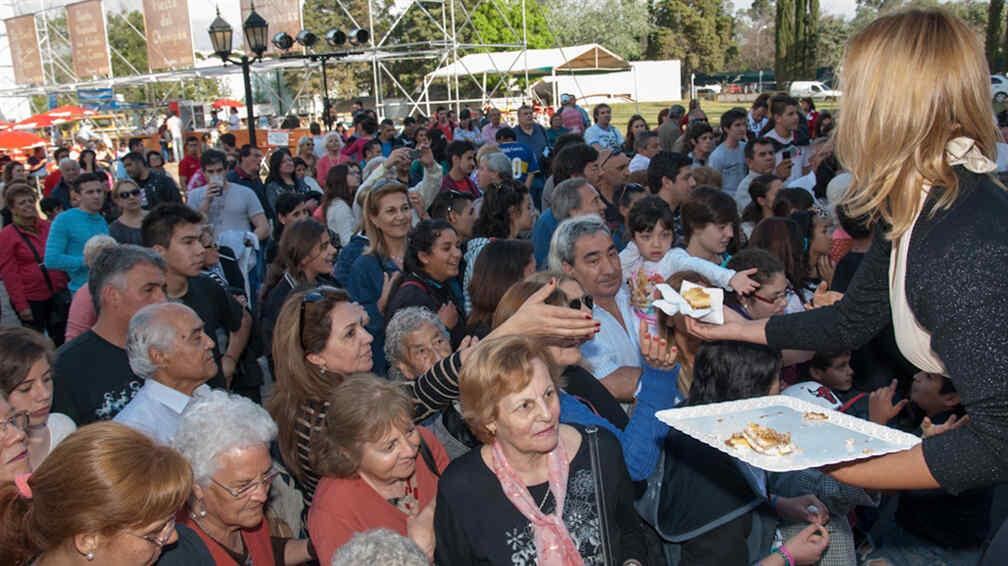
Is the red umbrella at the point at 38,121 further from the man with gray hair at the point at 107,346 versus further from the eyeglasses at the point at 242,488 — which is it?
the eyeglasses at the point at 242,488

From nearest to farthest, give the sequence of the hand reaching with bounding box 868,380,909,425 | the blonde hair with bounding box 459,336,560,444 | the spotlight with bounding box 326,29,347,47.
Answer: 1. the blonde hair with bounding box 459,336,560,444
2. the hand reaching with bounding box 868,380,909,425
3. the spotlight with bounding box 326,29,347,47

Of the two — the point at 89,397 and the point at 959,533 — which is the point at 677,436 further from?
the point at 89,397

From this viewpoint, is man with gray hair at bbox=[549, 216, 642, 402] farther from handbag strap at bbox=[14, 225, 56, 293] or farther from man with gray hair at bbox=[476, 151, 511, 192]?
handbag strap at bbox=[14, 225, 56, 293]

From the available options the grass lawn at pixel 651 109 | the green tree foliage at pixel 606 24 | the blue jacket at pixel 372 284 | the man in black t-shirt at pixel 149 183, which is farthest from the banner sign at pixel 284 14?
the green tree foliage at pixel 606 24

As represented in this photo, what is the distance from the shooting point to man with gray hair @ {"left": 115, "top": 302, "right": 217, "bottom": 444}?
11.6 ft

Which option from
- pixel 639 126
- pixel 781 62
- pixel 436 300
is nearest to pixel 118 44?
pixel 781 62

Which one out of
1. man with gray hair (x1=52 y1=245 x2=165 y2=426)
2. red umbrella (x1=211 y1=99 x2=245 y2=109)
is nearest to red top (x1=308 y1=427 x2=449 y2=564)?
man with gray hair (x1=52 y1=245 x2=165 y2=426)

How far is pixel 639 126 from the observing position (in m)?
13.4

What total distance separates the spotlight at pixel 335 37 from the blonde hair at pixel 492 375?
14.4 meters

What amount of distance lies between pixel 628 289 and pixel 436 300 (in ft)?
3.84

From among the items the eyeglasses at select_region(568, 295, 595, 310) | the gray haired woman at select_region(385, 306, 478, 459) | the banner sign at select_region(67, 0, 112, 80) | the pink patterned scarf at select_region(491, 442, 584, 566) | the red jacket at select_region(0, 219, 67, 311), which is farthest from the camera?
the banner sign at select_region(67, 0, 112, 80)

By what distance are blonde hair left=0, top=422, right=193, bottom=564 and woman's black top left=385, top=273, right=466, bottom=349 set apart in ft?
7.85

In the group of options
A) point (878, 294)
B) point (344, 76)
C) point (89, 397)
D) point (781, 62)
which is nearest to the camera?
point (878, 294)

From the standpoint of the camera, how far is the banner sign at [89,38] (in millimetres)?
37125
